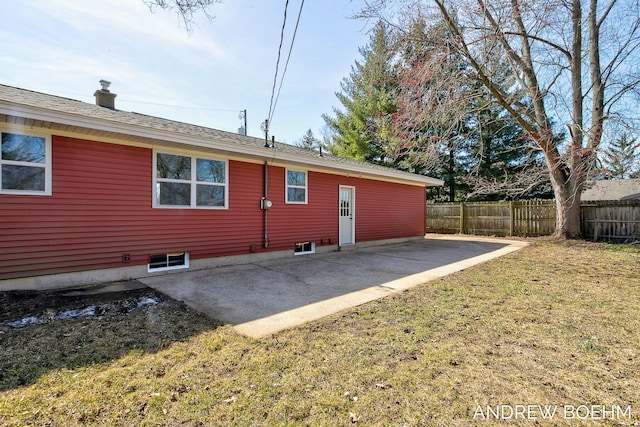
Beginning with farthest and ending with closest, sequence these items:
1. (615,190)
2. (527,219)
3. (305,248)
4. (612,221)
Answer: (615,190)
(527,219)
(612,221)
(305,248)

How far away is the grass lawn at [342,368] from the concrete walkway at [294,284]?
1.02ft

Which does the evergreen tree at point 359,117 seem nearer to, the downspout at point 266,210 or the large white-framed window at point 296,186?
the large white-framed window at point 296,186

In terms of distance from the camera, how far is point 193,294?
4.70m

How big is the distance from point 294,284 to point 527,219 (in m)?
12.2

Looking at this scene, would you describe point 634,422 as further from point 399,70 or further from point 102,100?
point 102,100

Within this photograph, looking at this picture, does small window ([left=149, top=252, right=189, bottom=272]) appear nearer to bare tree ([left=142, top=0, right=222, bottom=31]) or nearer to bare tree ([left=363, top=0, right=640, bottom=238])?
bare tree ([left=142, top=0, right=222, bottom=31])

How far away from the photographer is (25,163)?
4695mm

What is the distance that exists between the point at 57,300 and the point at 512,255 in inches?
390

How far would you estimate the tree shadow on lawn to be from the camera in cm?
258

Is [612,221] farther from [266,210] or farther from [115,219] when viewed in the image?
[115,219]

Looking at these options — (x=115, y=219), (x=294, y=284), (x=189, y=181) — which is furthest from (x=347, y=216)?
(x=115, y=219)

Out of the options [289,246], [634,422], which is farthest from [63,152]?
[634,422]

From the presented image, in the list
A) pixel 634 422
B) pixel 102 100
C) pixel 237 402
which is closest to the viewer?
pixel 634 422

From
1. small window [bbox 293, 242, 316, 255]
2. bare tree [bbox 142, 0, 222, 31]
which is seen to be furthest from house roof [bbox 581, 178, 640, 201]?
bare tree [bbox 142, 0, 222, 31]
